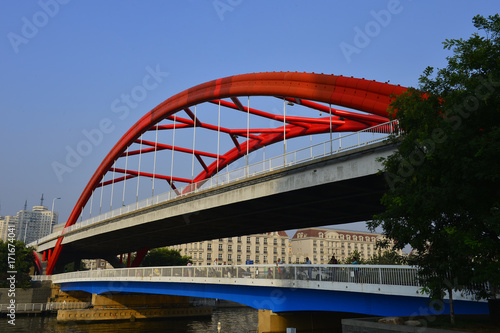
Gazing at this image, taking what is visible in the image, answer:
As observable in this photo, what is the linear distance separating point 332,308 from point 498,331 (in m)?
8.73

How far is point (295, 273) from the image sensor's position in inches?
862

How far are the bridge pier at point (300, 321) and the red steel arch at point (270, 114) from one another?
10.2 m

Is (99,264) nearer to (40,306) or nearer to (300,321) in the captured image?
(40,306)

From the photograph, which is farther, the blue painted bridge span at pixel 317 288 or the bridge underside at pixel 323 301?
the blue painted bridge span at pixel 317 288

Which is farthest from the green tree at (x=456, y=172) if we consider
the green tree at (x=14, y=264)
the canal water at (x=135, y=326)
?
the green tree at (x=14, y=264)

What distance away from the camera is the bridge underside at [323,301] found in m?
16.3

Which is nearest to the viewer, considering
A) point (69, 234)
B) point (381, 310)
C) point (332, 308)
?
point (381, 310)

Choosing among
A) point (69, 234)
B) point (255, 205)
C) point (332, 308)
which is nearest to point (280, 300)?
point (332, 308)

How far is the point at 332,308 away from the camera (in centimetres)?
2031

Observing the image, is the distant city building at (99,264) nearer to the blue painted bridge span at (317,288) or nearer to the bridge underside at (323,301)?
the blue painted bridge span at (317,288)

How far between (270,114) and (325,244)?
116 metres

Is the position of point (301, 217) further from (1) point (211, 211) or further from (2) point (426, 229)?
(2) point (426, 229)

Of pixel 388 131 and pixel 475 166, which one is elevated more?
pixel 388 131

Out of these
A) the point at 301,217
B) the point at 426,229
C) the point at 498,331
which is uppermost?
the point at 301,217
